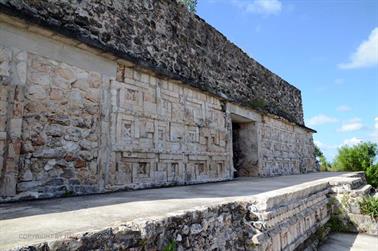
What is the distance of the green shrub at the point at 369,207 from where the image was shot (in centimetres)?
449

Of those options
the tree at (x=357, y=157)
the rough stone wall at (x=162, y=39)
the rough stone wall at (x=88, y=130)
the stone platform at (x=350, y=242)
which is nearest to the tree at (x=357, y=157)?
the tree at (x=357, y=157)

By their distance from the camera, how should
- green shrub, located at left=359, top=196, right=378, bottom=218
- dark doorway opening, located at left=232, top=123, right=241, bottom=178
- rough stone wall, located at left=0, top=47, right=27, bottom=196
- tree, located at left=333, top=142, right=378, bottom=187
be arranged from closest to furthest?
rough stone wall, located at left=0, top=47, right=27, bottom=196 → green shrub, located at left=359, top=196, right=378, bottom=218 → dark doorway opening, located at left=232, top=123, right=241, bottom=178 → tree, located at left=333, top=142, right=378, bottom=187

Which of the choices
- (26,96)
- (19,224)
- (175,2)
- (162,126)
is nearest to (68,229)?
(19,224)

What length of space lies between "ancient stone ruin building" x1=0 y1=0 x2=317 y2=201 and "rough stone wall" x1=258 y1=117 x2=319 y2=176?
178 centimetres

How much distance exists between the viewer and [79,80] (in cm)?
341

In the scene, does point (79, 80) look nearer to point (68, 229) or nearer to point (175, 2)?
point (68, 229)

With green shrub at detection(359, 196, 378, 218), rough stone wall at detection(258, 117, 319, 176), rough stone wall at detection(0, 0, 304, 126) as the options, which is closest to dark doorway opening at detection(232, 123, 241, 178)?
rough stone wall at detection(258, 117, 319, 176)

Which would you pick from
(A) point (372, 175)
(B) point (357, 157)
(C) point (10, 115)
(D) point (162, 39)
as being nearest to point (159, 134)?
(D) point (162, 39)

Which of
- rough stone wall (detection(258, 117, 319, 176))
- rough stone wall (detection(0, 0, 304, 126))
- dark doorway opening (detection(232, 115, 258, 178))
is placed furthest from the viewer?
rough stone wall (detection(258, 117, 319, 176))

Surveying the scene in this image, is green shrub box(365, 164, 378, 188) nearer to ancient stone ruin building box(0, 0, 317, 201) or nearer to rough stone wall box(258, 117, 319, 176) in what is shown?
rough stone wall box(258, 117, 319, 176)

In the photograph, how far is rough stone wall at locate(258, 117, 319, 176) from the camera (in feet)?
26.2

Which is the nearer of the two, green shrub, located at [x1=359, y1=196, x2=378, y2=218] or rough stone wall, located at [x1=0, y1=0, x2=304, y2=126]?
rough stone wall, located at [x1=0, y1=0, x2=304, y2=126]

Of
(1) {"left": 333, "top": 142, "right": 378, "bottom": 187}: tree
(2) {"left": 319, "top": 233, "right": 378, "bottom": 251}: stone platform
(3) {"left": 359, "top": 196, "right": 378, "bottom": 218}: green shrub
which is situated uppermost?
(1) {"left": 333, "top": 142, "right": 378, "bottom": 187}: tree

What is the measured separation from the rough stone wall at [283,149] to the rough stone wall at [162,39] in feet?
2.22
